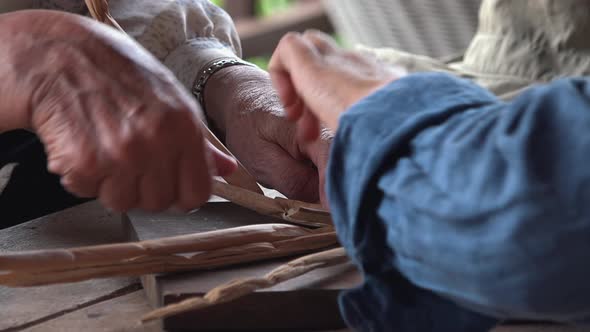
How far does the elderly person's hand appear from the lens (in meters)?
0.53

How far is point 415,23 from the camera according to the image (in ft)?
7.59

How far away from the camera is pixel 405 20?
2340 millimetres

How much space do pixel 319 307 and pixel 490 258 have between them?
0.26 m

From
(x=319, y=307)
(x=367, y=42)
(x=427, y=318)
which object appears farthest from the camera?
(x=367, y=42)

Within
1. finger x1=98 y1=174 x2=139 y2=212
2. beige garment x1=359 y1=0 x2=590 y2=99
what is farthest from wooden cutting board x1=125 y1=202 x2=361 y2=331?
beige garment x1=359 y1=0 x2=590 y2=99

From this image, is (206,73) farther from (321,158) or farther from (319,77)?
(319,77)

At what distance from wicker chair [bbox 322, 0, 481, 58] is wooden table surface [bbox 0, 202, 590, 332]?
1.58 metres

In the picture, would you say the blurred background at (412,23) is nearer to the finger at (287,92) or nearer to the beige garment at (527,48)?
the beige garment at (527,48)

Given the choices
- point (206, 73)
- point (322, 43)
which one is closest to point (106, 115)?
point (322, 43)

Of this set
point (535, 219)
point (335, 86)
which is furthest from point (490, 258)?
point (335, 86)

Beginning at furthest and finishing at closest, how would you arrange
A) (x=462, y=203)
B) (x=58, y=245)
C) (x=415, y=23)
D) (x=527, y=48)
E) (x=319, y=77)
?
1. (x=415, y=23)
2. (x=527, y=48)
3. (x=58, y=245)
4. (x=319, y=77)
5. (x=462, y=203)

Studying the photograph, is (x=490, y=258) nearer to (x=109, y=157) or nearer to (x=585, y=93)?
(x=585, y=93)

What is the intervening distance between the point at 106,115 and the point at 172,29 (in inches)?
23.4

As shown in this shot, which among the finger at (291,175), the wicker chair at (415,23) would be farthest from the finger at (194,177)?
the wicker chair at (415,23)
